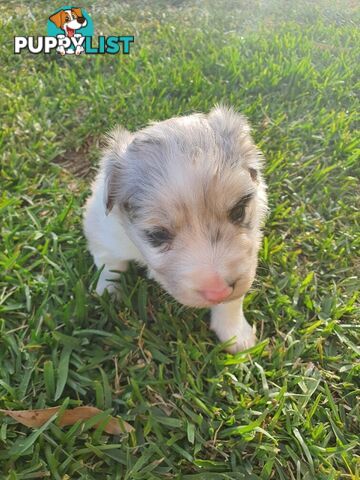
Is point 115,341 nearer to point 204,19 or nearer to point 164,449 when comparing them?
point 164,449

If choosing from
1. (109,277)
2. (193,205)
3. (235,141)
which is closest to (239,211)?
(193,205)

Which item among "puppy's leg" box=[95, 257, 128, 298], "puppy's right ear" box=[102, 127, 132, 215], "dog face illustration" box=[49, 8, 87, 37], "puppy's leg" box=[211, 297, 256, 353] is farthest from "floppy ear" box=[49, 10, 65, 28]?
"puppy's leg" box=[211, 297, 256, 353]

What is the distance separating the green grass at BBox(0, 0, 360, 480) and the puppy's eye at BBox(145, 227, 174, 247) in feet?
2.15

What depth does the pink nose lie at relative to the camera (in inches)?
86.4

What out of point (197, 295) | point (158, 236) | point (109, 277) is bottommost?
point (109, 277)

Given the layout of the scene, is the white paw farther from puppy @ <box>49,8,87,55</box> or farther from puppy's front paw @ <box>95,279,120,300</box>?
puppy @ <box>49,8,87,55</box>

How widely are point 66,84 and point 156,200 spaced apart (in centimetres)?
293

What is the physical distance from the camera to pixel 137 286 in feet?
10.0

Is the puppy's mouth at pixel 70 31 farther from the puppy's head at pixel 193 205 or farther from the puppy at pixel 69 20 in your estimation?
the puppy's head at pixel 193 205

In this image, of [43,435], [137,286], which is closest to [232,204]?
[137,286]

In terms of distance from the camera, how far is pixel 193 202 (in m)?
2.20

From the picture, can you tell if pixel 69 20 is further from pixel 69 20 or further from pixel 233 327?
pixel 233 327

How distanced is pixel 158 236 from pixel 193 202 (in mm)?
287

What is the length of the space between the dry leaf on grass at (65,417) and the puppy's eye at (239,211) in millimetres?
1189
